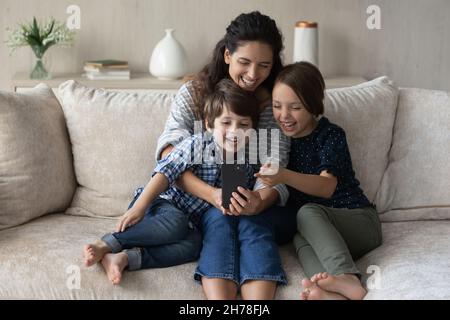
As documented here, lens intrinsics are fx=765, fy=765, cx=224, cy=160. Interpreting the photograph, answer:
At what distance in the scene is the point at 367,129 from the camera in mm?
2584

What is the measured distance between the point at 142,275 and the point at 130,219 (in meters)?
0.20

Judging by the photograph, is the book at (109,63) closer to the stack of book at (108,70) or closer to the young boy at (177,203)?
the stack of book at (108,70)

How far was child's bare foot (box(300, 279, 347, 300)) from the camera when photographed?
202 centimetres

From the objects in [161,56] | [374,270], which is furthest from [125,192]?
[161,56]

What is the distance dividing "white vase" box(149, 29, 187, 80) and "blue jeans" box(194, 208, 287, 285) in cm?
159

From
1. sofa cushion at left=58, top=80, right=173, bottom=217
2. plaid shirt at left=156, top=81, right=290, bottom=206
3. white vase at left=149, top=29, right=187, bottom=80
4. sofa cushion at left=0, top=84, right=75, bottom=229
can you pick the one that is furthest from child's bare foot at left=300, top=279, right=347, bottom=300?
white vase at left=149, top=29, right=187, bottom=80

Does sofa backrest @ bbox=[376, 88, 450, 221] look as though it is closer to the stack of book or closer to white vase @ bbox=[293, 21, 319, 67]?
white vase @ bbox=[293, 21, 319, 67]

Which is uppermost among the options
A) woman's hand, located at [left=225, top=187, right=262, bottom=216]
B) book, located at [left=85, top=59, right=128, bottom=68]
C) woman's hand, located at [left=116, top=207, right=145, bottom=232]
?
book, located at [left=85, top=59, right=128, bottom=68]

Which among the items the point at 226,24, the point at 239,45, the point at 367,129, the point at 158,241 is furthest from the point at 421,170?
the point at 226,24

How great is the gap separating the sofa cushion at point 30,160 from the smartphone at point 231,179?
2.09ft

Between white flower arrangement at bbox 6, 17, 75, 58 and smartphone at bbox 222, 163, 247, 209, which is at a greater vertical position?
white flower arrangement at bbox 6, 17, 75, 58

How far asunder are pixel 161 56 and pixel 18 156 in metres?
1.47

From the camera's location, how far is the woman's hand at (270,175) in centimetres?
221
